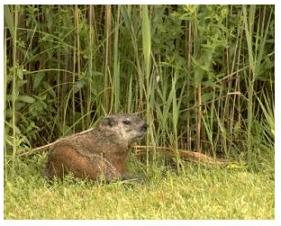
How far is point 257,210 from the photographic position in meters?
5.89

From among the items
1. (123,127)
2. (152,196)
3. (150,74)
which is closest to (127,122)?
(123,127)

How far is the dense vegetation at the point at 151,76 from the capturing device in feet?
22.9

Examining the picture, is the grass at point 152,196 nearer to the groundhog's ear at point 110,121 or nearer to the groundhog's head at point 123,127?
the groundhog's head at point 123,127

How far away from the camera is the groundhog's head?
22.9 ft

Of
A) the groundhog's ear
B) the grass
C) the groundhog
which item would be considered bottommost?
the grass

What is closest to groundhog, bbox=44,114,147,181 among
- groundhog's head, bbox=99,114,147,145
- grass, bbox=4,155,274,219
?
groundhog's head, bbox=99,114,147,145

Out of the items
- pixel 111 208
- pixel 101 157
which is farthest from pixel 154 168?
pixel 111 208

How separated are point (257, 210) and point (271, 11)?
215cm

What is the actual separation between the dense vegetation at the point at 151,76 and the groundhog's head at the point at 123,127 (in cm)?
10

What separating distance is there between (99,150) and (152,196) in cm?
99

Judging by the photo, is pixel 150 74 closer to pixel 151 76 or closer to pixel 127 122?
pixel 151 76

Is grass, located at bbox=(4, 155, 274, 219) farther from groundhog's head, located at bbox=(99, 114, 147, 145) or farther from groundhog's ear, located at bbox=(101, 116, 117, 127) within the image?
groundhog's ear, located at bbox=(101, 116, 117, 127)

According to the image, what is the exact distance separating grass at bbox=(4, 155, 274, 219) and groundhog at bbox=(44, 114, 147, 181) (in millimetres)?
131

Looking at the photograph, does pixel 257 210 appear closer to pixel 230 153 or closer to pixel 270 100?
pixel 230 153
